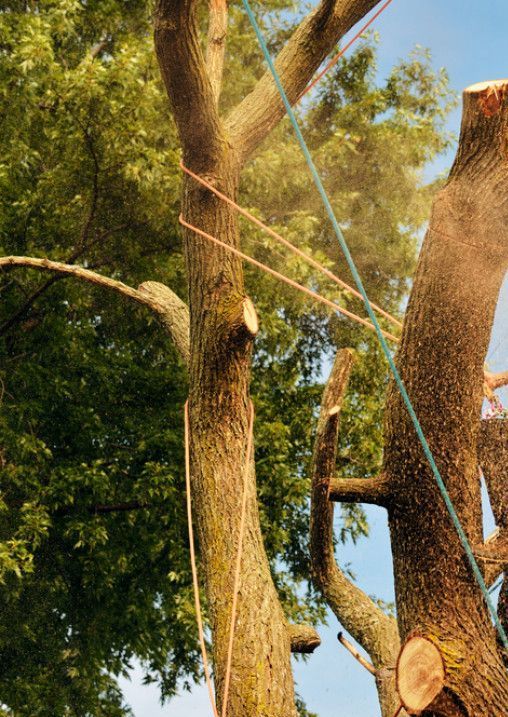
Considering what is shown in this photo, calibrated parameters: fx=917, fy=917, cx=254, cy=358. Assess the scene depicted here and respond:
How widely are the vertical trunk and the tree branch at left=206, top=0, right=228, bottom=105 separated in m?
1.07

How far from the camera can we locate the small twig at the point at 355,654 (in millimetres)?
3600

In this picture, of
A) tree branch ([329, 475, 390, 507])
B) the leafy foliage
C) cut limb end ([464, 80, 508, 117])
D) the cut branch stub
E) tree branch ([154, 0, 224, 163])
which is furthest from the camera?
the leafy foliage

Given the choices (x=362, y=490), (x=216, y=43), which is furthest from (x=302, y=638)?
(x=216, y=43)

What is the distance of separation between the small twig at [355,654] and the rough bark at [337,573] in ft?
0.09

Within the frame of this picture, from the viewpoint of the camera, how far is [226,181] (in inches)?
140

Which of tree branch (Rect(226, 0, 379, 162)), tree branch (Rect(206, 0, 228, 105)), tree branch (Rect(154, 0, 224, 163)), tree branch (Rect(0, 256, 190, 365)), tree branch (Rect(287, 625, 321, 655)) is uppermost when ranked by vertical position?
tree branch (Rect(206, 0, 228, 105))

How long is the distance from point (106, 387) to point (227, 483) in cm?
361

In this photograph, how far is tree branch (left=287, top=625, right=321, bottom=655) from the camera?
3.26m

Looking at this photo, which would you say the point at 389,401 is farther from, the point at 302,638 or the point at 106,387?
the point at 106,387

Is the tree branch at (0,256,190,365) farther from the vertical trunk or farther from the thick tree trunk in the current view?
the thick tree trunk

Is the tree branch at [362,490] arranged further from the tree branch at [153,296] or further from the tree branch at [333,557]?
the tree branch at [153,296]

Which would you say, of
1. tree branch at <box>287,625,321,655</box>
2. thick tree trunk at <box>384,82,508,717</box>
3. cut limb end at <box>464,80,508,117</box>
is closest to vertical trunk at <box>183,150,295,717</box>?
tree branch at <box>287,625,321,655</box>

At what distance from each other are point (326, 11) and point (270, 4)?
5.01 metres

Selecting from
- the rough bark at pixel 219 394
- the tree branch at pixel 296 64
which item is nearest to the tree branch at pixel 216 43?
the tree branch at pixel 296 64
